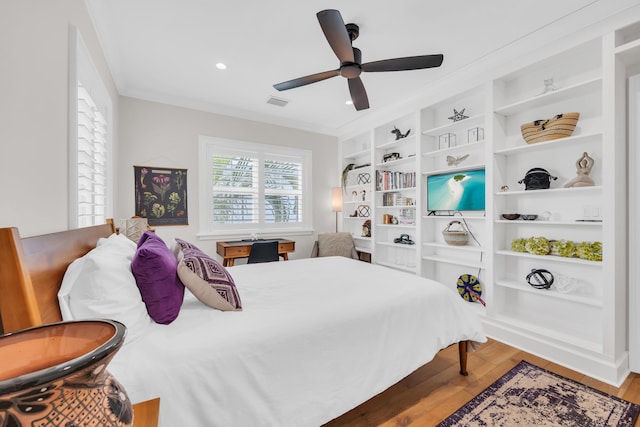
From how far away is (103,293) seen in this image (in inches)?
44.8

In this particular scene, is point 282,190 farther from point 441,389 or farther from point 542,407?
point 542,407

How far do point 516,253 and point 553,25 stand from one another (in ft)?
6.55

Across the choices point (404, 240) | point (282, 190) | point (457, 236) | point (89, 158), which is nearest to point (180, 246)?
point (89, 158)

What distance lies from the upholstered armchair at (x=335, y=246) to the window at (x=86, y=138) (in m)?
2.81

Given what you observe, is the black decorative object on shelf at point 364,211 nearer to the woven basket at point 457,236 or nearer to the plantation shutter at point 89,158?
the woven basket at point 457,236

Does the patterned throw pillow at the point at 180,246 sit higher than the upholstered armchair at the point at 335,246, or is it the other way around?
the patterned throw pillow at the point at 180,246

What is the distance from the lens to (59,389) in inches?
14.1

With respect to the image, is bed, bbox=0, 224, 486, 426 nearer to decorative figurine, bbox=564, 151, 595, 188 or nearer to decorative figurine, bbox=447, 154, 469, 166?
decorative figurine, bbox=564, 151, 595, 188

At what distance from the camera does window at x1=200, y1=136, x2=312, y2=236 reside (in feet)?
13.2

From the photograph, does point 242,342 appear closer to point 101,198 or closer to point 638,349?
point 101,198

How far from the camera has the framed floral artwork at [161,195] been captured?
3537mm

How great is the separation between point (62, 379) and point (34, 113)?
56.4 inches

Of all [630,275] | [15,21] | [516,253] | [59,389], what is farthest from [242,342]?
[630,275]

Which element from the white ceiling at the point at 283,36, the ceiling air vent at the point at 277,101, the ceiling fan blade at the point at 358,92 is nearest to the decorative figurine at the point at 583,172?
the white ceiling at the point at 283,36
